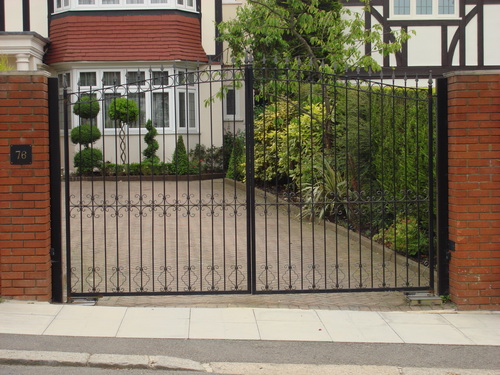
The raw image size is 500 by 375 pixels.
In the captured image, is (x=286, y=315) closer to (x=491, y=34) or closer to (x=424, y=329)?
(x=424, y=329)

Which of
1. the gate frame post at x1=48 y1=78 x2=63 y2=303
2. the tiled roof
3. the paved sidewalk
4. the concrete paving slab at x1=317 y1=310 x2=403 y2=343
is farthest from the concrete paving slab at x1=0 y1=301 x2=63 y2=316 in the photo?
the tiled roof

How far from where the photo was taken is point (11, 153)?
701cm

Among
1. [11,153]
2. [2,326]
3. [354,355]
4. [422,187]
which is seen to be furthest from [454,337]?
[11,153]

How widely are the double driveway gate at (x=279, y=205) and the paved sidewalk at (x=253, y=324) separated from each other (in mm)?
402

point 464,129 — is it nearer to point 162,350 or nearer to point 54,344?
point 162,350

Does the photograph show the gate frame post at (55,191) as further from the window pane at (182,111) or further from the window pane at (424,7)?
the window pane at (424,7)

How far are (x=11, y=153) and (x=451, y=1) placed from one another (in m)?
17.5

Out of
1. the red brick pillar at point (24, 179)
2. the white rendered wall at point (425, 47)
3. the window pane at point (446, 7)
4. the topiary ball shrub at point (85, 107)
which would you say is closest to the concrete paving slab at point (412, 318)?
the red brick pillar at point (24, 179)

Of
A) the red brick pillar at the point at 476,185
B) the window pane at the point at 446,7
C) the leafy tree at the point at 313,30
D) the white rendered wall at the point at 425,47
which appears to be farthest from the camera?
the white rendered wall at the point at 425,47

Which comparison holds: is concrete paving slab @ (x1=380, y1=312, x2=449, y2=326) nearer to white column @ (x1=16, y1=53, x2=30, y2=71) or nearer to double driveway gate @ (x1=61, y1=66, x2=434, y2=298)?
double driveway gate @ (x1=61, y1=66, x2=434, y2=298)

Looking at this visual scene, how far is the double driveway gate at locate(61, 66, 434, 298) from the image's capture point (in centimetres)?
750

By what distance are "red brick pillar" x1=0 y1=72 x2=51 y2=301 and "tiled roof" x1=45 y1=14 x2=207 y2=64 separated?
552 inches

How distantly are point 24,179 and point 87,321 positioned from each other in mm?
1656

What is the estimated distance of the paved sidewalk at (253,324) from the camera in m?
6.36
